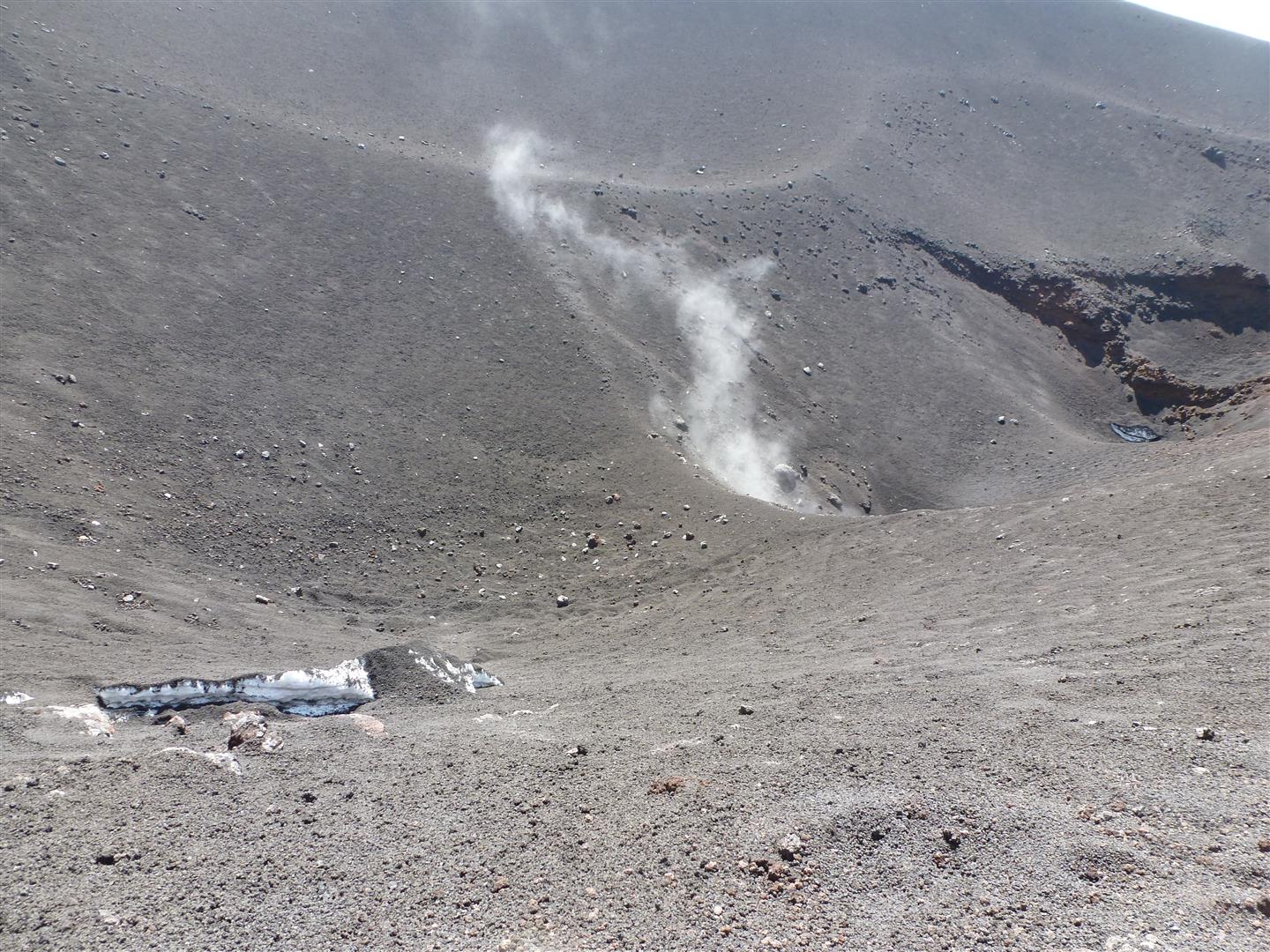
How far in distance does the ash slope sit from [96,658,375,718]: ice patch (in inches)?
10.5

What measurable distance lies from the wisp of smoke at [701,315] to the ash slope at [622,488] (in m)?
0.51

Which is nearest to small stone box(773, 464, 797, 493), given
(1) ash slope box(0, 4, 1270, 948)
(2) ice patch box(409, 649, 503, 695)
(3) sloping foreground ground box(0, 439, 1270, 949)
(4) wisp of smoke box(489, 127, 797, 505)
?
(4) wisp of smoke box(489, 127, 797, 505)

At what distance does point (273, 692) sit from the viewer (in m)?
6.95

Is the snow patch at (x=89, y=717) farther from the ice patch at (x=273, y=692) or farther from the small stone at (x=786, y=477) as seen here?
the small stone at (x=786, y=477)

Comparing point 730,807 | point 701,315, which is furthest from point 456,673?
point 701,315

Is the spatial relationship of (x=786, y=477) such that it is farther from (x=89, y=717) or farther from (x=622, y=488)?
(x=89, y=717)

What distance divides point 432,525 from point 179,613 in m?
3.48

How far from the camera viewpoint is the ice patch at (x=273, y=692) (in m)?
6.49

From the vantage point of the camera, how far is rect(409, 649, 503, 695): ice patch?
789 centimetres

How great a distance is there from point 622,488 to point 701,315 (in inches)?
236

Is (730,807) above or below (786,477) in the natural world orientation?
below

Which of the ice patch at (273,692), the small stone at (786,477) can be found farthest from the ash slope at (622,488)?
the small stone at (786,477)

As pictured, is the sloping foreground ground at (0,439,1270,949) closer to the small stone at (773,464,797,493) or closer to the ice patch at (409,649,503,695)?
the ice patch at (409,649,503,695)

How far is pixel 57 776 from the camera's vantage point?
502cm
